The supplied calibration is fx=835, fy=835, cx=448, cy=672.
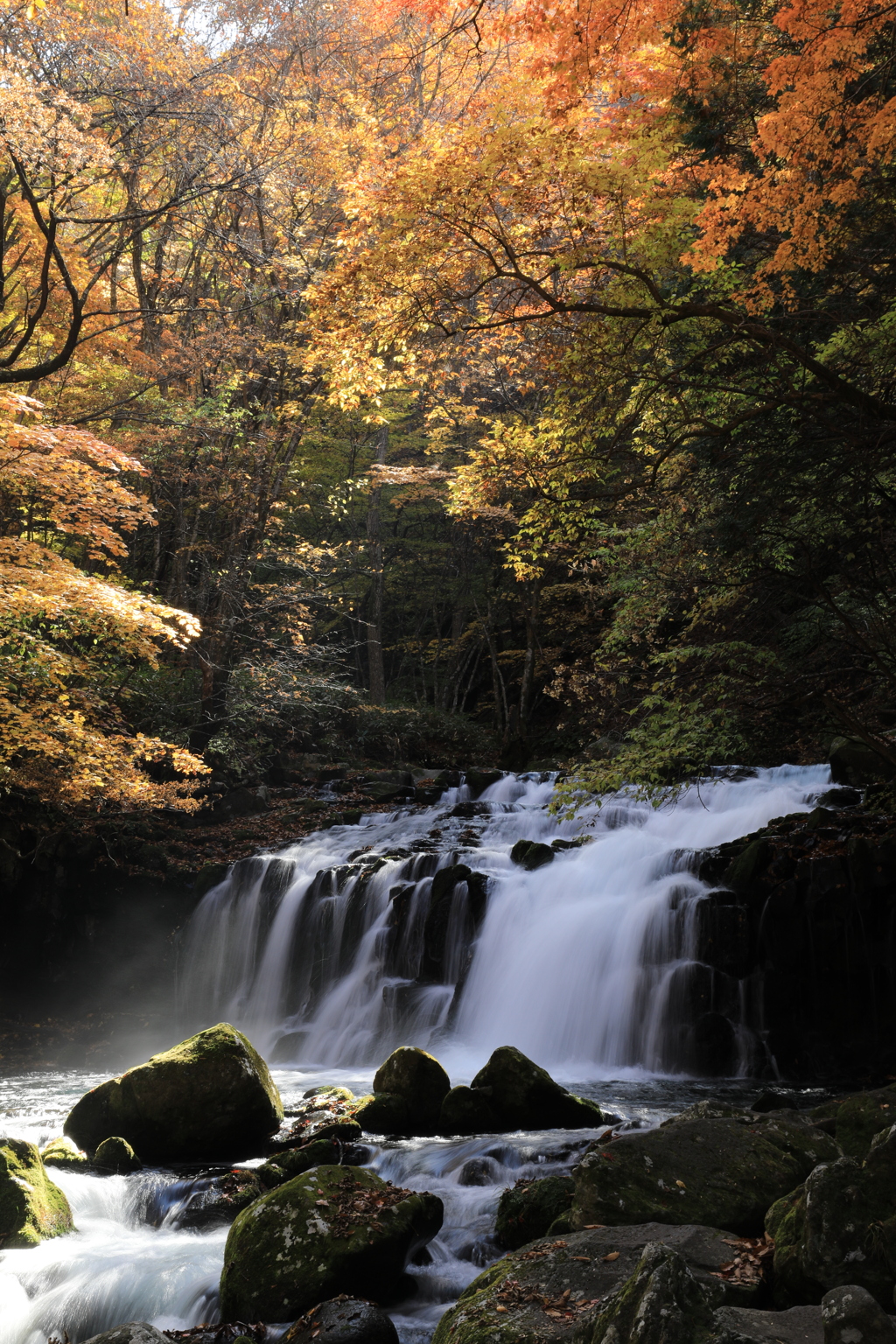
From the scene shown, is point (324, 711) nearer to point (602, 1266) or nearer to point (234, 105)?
point (234, 105)

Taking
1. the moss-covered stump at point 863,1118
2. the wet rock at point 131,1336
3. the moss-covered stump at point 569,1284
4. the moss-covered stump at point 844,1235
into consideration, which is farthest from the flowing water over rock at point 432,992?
the moss-covered stump at point 844,1235

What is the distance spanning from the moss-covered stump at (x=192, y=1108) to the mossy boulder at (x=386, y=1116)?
31.0 inches

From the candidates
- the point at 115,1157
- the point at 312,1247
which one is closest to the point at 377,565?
the point at 115,1157

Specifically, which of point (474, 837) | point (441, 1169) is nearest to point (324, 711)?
point (474, 837)

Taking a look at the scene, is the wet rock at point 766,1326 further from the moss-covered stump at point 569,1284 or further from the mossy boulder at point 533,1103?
the mossy boulder at point 533,1103

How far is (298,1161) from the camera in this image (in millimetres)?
6352

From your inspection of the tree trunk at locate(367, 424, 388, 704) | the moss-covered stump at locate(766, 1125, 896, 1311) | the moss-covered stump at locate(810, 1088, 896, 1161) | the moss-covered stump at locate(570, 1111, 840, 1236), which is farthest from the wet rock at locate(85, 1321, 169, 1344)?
the tree trunk at locate(367, 424, 388, 704)

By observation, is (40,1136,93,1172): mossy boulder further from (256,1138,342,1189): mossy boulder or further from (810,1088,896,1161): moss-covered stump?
(810,1088,896,1161): moss-covered stump

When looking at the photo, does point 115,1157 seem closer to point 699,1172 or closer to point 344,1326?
point 344,1326

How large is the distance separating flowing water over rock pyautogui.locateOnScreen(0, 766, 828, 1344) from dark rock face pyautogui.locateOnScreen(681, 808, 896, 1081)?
37 cm

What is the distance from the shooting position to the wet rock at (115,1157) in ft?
22.0

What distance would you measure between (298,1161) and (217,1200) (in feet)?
2.03

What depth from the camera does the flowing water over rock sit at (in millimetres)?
5406

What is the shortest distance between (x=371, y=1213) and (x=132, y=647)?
8213 millimetres
